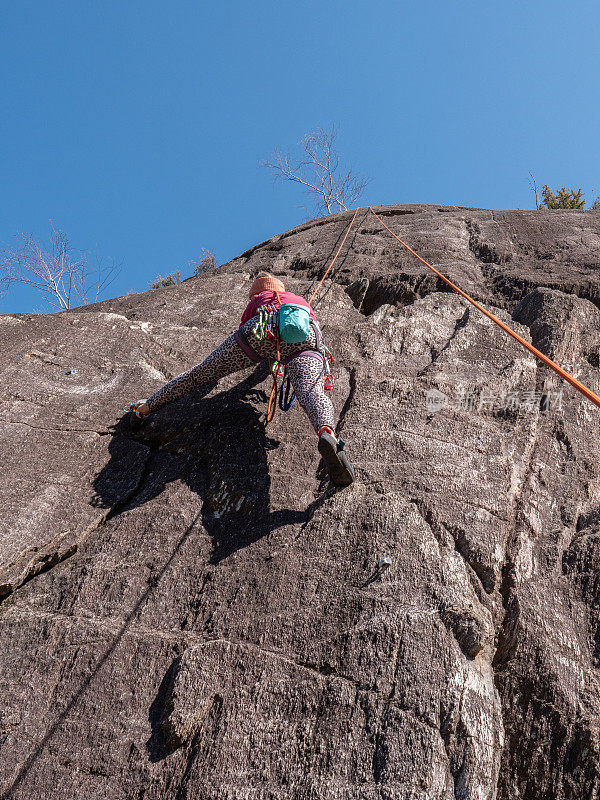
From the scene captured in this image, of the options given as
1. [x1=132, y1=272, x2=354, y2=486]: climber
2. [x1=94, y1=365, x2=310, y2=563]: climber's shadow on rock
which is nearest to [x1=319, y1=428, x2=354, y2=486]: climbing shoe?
[x1=132, y1=272, x2=354, y2=486]: climber

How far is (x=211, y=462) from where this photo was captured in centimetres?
378

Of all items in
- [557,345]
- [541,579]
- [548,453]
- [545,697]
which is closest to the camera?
[545,697]

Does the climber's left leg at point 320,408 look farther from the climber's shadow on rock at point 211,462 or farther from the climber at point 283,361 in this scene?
the climber's shadow on rock at point 211,462

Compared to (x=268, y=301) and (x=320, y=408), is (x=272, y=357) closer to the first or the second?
(x=268, y=301)

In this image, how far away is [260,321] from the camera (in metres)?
3.69

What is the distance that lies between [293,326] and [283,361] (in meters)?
0.30

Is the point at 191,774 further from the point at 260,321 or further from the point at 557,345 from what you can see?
the point at 557,345

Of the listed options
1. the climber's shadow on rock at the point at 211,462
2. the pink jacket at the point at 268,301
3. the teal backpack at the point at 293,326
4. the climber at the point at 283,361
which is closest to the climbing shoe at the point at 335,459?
the climber at the point at 283,361

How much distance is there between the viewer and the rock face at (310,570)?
241 cm

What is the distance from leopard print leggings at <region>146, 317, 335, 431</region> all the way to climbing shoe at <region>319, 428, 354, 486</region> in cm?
17

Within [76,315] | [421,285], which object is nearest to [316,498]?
[421,285]

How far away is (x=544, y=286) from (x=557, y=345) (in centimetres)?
94

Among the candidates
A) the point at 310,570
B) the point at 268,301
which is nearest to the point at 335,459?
the point at 310,570

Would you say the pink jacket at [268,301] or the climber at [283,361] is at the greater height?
the pink jacket at [268,301]
